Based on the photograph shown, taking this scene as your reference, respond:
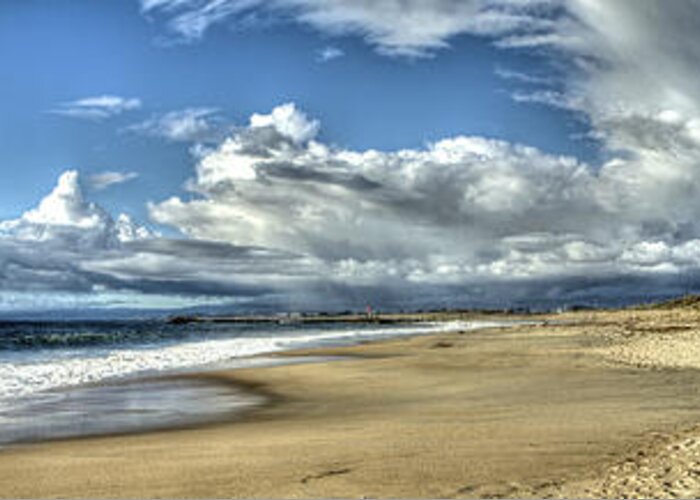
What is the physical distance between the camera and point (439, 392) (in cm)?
2317

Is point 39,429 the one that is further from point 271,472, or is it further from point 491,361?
point 491,361

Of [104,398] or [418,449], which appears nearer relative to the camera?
[418,449]

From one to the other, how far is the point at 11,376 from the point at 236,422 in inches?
693

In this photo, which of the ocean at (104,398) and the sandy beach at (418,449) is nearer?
the sandy beach at (418,449)

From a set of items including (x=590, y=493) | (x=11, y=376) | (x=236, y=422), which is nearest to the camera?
(x=590, y=493)

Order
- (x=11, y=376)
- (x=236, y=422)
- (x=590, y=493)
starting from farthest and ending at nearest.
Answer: (x=11, y=376)
(x=236, y=422)
(x=590, y=493)

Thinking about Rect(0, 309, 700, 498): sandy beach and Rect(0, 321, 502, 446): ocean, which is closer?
Rect(0, 309, 700, 498): sandy beach

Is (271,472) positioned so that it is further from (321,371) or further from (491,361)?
(491,361)

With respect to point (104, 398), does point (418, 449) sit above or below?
above

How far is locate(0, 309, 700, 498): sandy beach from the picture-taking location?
1066 centimetres

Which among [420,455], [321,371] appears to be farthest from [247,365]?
[420,455]

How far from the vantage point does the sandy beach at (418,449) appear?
1066cm

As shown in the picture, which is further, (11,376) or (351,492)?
(11,376)

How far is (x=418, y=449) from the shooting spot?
13070mm
